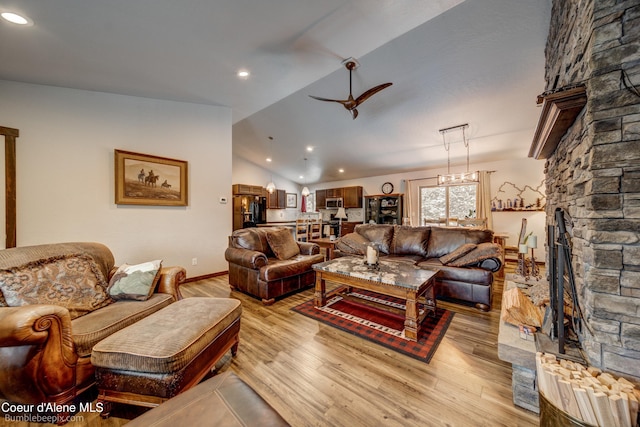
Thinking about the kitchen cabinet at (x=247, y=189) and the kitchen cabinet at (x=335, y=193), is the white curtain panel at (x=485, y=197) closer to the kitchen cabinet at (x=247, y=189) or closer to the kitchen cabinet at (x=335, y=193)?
the kitchen cabinet at (x=335, y=193)

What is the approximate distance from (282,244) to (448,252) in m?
2.53

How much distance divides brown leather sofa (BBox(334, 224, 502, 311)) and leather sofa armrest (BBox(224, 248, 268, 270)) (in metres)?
1.46

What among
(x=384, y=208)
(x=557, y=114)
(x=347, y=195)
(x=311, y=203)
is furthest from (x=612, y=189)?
(x=311, y=203)

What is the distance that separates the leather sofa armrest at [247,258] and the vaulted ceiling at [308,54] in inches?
90.6

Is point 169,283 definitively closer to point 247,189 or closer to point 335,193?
point 247,189

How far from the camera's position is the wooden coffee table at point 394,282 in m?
2.09

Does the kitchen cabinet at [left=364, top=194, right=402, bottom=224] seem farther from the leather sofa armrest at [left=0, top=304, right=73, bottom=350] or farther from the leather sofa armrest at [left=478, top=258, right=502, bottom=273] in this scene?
the leather sofa armrest at [left=0, top=304, right=73, bottom=350]

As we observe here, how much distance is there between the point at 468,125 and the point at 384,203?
11.5 feet

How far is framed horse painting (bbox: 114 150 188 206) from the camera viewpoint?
3223 mm

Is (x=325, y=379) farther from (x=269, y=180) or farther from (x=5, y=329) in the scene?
(x=269, y=180)

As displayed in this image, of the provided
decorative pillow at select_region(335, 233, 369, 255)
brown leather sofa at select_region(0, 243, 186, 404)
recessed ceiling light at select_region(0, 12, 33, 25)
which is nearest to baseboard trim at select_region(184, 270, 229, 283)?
brown leather sofa at select_region(0, 243, 186, 404)

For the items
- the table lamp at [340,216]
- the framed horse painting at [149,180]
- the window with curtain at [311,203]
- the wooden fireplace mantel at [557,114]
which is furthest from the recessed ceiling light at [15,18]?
the window with curtain at [311,203]

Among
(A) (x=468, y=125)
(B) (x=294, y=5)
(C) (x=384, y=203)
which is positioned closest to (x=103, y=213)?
(B) (x=294, y=5)

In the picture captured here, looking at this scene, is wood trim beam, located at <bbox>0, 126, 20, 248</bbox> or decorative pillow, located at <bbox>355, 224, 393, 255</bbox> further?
decorative pillow, located at <bbox>355, 224, 393, 255</bbox>
